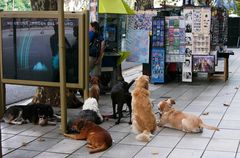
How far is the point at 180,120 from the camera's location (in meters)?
6.73

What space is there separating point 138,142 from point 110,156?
2.52 feet

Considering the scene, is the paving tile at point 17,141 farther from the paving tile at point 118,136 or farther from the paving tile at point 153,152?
the paving tile at point 153,152

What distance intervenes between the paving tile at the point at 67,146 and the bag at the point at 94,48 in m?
3.24

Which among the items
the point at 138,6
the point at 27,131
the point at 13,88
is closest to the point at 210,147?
the point at 27,131

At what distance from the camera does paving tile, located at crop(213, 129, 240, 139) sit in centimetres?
647

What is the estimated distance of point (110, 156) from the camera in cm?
560

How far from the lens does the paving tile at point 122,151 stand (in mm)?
5629

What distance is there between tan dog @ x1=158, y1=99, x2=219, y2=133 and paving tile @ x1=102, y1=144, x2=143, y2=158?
1039mm

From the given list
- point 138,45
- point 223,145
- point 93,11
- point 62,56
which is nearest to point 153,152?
point 223,145

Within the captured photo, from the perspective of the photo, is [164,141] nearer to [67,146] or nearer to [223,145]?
[223,145]

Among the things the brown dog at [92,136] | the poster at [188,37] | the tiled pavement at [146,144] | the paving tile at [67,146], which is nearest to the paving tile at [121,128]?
the tiled pavement at [146,144]

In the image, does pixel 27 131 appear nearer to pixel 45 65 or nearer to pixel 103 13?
pixel 45 65

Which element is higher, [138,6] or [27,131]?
[138,6]

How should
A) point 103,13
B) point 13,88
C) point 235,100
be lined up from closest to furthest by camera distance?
point 235,100
point 103,13
point 13,88
